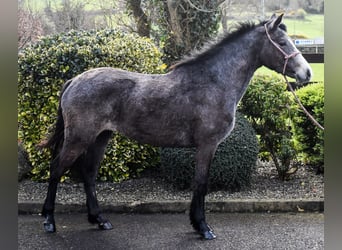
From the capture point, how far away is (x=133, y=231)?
4.43m

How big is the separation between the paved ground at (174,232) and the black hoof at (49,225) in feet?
0.18

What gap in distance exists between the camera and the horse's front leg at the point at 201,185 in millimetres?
4012

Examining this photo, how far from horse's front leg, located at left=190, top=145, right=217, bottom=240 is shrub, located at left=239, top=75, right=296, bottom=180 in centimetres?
168

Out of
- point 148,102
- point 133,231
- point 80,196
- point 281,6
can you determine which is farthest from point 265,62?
point 281,6

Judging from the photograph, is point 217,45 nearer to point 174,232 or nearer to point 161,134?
point 161,134

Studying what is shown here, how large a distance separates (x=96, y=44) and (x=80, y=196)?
1864 mm

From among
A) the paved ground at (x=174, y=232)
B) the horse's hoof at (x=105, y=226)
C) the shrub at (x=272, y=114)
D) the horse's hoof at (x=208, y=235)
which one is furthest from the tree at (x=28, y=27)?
the horse's hoof at (x=208, y=235)

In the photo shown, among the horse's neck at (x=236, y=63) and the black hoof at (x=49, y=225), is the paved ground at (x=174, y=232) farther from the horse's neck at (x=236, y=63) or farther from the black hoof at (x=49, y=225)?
the horse's neck at (x=236, y=63)

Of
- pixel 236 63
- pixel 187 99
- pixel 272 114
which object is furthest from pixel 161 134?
pixel 272 114

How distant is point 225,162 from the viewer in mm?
5062

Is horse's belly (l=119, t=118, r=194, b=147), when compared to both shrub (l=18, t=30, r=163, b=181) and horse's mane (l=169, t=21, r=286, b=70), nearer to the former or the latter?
horse's mane (l=169, t=21, r=286, b=70)

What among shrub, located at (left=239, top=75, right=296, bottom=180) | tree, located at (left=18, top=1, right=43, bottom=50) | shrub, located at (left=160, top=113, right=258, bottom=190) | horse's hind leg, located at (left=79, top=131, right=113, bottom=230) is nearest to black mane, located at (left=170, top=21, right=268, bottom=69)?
horse's hind leg, located at (left=79, top=131, right=113, bottom=230)

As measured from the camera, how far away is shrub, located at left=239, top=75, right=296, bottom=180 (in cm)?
542

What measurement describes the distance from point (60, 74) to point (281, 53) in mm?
2640
